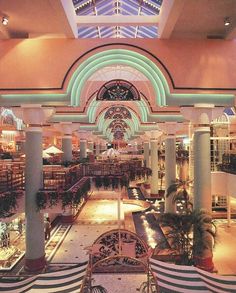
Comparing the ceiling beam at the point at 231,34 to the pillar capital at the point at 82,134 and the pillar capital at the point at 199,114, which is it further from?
the pillar capital at the point at 82,134

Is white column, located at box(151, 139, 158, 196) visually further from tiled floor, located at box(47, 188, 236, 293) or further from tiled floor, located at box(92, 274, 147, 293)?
tiled floor, located at box(92, 274, 147, 293)

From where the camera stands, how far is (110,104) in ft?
65.5

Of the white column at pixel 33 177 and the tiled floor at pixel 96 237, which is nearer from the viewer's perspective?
the tiled floor at pixel 96 237

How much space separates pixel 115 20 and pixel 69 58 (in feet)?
5.41

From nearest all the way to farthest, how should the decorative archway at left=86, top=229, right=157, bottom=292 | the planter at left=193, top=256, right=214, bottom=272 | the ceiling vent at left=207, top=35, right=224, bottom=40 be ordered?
the decorative archway at left=86, top=229, right=157, bottom=292 → the ceiling vent at left=207, top=35, right=224, bottom=40 → the planter at left=193, top=256, right=214, bottom=272

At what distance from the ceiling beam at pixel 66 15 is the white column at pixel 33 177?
8.01 ft

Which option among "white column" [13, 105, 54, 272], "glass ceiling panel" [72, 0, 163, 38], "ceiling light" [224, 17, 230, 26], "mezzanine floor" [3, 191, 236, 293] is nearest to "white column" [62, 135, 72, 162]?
"mezzanine floor" [3, 191, 236, 293]

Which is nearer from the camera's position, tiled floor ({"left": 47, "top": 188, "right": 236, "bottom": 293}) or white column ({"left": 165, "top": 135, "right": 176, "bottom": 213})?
tiled floor ({"left": 47, "top": 188, "right": 236, "bottom": 293})

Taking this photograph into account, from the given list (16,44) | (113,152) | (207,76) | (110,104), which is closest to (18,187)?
(16,44)

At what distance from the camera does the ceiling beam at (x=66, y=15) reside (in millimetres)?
7445

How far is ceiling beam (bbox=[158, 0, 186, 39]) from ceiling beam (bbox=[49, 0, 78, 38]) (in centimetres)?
236

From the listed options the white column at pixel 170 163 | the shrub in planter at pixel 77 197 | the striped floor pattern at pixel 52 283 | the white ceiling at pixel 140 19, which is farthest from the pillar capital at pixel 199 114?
the white column at pixel 170 163

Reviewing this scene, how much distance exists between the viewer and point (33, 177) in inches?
406

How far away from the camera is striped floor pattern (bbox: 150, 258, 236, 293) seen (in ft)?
20.3
